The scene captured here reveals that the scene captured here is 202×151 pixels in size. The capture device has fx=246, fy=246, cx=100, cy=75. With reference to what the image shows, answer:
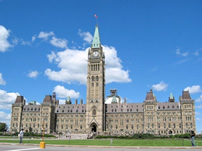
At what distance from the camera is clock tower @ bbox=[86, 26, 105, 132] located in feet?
382

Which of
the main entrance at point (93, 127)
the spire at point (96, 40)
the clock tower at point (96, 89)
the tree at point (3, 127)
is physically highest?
the spire at point (96, 40)

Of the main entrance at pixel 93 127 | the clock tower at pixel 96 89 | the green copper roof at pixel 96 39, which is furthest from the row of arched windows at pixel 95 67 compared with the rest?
the main entrance at pixel 93 127

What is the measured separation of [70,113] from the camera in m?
132

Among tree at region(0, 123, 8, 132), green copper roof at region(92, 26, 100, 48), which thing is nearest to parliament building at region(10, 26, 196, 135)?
green copper roof at region(92, 26, 100, 48)

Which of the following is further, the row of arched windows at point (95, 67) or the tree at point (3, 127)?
the tree at point (3, 127)

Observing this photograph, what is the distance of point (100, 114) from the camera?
116 metres

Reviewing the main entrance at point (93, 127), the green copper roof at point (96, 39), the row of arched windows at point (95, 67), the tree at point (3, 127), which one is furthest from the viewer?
the tree at point (3, 127)

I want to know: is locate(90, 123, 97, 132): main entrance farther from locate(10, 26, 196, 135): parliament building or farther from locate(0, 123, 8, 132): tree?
locate(0, 123, 8, 132): tree

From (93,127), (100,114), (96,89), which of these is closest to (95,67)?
(96,89)

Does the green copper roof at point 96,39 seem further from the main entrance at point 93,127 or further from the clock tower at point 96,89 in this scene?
the main entrance at point 93,127

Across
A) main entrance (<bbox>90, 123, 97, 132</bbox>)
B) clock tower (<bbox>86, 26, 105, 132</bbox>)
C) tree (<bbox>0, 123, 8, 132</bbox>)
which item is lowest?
tree (<bbox>0, 123, 8, 132</bbox>)

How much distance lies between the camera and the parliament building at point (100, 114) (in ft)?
374

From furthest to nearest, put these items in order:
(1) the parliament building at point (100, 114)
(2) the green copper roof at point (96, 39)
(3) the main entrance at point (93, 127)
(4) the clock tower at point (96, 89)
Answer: (2) the green copper roof at point (96, 39) < (3) the main entrance at point (93, 127) < (4) the clock tower at point (96, 89) < (1) the parliament building at point (100, 114)

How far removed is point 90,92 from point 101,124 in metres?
16.5
